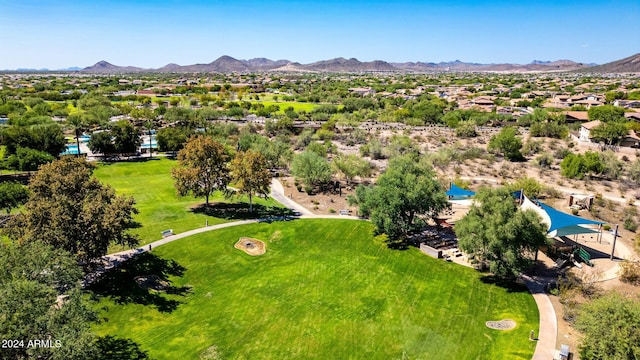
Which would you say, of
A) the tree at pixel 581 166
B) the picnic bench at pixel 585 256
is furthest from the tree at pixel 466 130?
the picnic bench at pixel 585 256

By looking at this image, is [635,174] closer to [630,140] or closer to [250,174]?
[630,140]

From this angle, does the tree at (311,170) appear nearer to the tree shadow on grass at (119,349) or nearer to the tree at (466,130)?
the tree shadow on grass at (119,349)

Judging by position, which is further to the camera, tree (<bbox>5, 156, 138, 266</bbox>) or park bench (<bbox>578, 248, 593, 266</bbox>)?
park bench (<bbox>578, 248, 593, 266</bbox>)

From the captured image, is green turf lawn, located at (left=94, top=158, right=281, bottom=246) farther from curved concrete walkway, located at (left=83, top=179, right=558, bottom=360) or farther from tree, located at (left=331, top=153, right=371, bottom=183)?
tree, located at (left=331, top=153, right=371, bottom=183)

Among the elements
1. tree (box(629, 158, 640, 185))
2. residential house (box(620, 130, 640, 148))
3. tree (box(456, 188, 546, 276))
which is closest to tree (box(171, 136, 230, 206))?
tree (box(456, 188, 546, 276))

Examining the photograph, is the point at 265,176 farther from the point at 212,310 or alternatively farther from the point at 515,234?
the point at 515,234

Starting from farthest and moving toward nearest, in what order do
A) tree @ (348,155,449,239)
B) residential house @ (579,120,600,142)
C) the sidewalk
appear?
1. residential house @ (579,120,600,142)
2. tree @ (348,155,449,239)
3. the sidewalk
